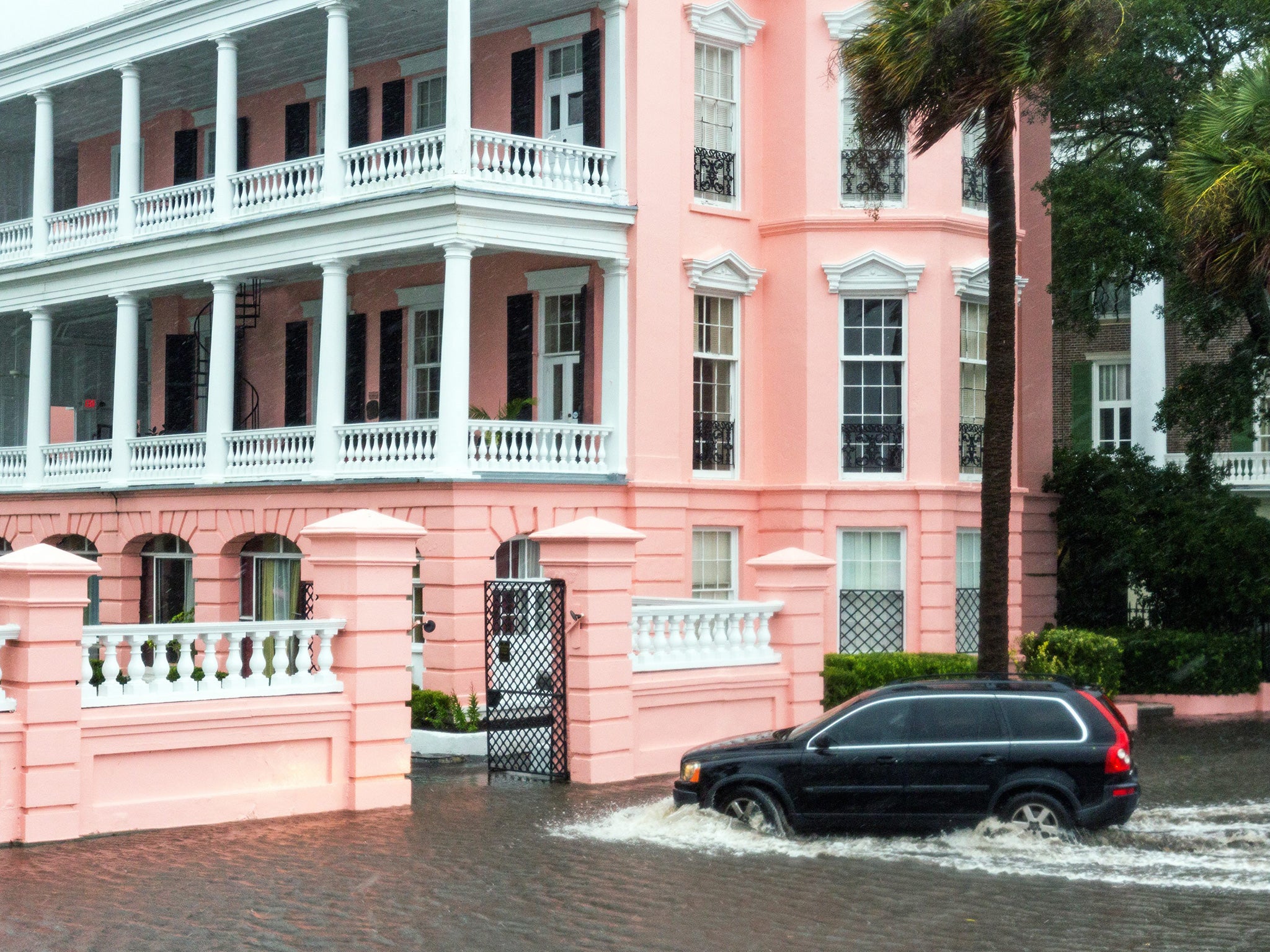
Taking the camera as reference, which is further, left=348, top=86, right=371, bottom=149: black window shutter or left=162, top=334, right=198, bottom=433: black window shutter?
left=162, top=334, right=198, bottom=433: black window shutter

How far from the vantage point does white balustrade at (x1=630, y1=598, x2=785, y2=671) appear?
1867 centimetres

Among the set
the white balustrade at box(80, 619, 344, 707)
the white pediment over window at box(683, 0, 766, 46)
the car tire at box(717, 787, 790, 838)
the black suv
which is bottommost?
the car tire at box(717, 787, 790, 838)

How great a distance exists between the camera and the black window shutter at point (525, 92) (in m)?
25.6

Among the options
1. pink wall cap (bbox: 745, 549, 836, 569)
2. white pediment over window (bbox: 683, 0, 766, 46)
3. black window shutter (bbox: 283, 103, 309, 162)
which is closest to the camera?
pink wall cap (bbox: 745, 549, 836, 569)

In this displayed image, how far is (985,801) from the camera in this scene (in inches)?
543

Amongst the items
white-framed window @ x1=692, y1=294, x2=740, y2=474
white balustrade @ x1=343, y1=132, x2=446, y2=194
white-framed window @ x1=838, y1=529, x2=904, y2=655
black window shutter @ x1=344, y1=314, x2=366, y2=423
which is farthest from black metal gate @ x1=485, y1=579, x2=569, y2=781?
black window shutter @ x1=344, y1=314, x2=366, y2=423

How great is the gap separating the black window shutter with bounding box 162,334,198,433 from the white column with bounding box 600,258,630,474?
9827 mm

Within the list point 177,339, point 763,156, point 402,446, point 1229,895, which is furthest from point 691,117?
point 1229,895

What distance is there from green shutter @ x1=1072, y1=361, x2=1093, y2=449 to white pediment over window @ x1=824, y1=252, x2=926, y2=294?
1401 centimetres

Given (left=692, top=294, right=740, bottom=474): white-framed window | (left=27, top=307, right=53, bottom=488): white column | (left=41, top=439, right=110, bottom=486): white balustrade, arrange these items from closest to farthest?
(left=692, top=294, right=740, bottom=474): white-framed window < (left=41, top=439, right=110, bottom=486): white balustrade < (left=27, top=307, right=53, bottom=488): white column

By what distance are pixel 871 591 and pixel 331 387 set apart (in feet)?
28.7

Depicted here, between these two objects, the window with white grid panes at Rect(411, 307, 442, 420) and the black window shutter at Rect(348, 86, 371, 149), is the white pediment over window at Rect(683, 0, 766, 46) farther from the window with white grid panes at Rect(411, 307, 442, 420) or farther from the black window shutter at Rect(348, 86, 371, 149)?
the black window shutter at Rect(348, 86, 371, 149)

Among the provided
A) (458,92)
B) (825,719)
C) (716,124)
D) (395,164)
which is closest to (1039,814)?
(825,719)

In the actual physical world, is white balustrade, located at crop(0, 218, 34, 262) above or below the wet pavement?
above
